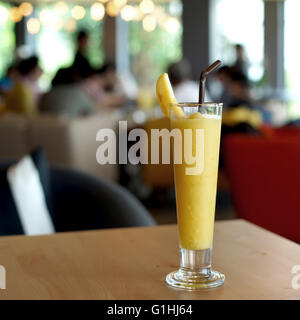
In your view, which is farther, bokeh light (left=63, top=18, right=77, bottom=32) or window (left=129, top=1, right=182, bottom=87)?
bokeh light (left=63, top=18, right=77, bottom=32)

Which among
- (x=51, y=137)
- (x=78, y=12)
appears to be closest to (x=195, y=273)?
(x=51, y=137)

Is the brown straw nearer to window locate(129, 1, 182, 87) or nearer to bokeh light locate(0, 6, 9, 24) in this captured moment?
window locate(129, 1, 182, 87)

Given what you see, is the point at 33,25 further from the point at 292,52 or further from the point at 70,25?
the point at 292,52

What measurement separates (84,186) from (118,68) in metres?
9.57

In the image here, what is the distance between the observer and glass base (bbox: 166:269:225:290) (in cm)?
92

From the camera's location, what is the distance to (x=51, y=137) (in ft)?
14.9

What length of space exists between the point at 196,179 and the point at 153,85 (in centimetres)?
1064

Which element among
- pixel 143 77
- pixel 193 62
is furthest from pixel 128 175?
pixel 143 77

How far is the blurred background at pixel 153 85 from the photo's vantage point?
317cm

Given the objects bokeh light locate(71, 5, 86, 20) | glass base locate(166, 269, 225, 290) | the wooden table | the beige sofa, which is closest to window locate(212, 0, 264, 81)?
bokeh light locate(71, 5, 86, 20)

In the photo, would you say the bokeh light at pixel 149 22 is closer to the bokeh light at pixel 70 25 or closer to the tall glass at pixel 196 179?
the bokeh light at pixel 70 25

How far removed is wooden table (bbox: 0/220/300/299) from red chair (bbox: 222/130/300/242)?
167cm
